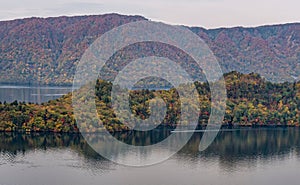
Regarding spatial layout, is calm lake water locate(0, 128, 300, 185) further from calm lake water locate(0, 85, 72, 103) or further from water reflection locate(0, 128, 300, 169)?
calm lake water locate(0, 85, 72, 103)

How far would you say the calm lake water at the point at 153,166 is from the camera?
2795 centimetres

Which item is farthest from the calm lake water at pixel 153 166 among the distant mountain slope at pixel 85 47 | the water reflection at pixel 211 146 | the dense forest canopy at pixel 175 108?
the distant mountain slope at pixel 85 47

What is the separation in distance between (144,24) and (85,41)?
18.8 metres

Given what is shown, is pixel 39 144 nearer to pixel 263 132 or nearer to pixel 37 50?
pixel 263 132

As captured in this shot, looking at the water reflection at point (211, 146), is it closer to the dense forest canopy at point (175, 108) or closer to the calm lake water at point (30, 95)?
the dense forest canopy at point (175, 108)

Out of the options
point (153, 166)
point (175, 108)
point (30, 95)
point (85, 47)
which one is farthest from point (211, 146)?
point (85, 47)

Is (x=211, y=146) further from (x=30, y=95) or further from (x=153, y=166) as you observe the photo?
(x=30, y=95)

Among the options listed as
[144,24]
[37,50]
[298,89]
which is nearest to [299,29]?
[144,24]

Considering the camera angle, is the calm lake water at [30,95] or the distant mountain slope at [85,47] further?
the distant mountain slope at [85,47]

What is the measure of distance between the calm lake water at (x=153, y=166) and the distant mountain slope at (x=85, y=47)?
74.7 metres

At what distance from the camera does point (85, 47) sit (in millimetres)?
128875

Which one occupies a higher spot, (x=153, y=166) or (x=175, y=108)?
(x=175, y=108)

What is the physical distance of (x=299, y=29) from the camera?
154 metres

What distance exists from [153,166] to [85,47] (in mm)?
100782
